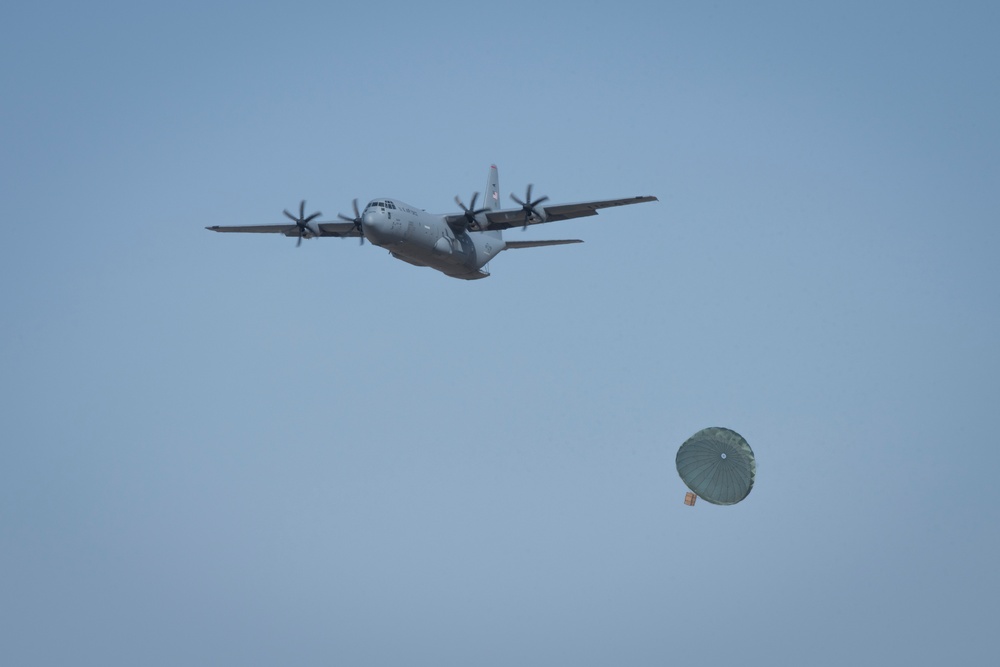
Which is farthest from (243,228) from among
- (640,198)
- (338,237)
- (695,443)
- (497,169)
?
(695,443)

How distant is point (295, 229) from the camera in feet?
206

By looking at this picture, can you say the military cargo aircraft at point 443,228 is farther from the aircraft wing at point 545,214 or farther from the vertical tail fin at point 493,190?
the vertical tail fin at point 493,190

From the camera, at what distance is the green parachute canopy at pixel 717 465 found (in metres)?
45.8

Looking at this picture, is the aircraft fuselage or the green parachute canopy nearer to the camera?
the green parachute canopy

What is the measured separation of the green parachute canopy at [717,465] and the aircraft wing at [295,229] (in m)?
A: 25.6

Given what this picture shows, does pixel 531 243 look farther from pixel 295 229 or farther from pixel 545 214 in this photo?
pixel 295 229

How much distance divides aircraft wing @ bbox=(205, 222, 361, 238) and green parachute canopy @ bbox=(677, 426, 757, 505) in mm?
25591

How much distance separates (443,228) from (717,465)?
795 inches

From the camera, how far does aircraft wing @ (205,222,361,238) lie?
6206 centimetres

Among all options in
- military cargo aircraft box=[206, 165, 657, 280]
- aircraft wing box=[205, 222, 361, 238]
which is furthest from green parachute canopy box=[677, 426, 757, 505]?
aircraft wing box=[205, 222, 361, 238]

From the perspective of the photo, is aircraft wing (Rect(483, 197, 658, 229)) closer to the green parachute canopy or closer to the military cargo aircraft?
the military cargo aircraft

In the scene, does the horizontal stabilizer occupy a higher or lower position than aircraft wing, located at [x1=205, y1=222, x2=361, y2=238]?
higher

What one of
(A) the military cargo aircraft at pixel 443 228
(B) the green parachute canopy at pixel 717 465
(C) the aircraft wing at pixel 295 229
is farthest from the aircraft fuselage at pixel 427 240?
(B) the green parachute canopy at pixel 717 465

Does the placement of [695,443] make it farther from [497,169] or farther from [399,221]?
[497,169]
